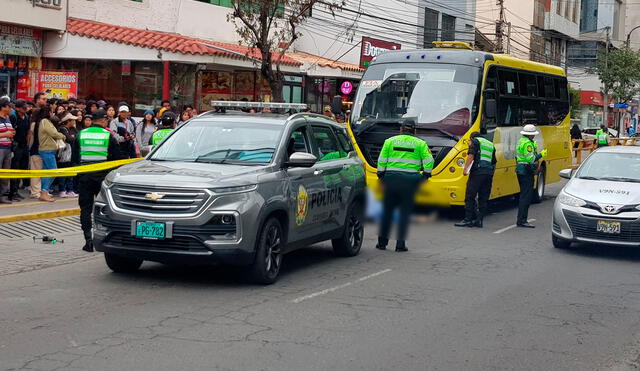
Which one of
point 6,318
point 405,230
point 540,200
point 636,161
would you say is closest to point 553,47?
point 540,200

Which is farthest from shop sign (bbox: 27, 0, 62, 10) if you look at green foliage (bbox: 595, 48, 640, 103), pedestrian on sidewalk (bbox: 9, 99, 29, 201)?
green foliage (bbox: 595, 48, 640, 103)

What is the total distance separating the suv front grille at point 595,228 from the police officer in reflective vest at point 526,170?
298 centimetres

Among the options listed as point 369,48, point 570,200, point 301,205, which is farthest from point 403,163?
point 369,48

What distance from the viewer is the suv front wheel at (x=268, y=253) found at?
9.75m

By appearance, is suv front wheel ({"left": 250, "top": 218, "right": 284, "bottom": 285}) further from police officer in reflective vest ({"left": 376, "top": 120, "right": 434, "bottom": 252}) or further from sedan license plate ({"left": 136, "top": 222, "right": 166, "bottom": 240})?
police officer in reflective vest ({"left": 376, "top": 120, "right": 434, "bottom": 252})

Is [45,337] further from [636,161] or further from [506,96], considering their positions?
[506,96]

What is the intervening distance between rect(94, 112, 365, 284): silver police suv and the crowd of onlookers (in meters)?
4.82

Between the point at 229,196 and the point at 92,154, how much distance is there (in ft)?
10.0

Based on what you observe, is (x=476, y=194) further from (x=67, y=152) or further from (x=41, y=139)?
(x=41, y=139)

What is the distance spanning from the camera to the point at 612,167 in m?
14.7

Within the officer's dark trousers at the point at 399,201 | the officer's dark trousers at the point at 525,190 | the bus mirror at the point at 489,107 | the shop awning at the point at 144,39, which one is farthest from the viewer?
the shop awning at the point at 144,39

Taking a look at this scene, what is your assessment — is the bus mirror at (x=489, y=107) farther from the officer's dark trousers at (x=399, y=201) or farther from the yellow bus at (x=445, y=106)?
the officer's dark trousers at (x=399, y=201)

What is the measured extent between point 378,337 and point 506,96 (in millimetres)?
12140

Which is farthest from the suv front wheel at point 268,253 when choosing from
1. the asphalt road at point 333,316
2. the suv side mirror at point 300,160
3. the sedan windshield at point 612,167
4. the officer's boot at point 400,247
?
the sedan windshield at point 612,167
